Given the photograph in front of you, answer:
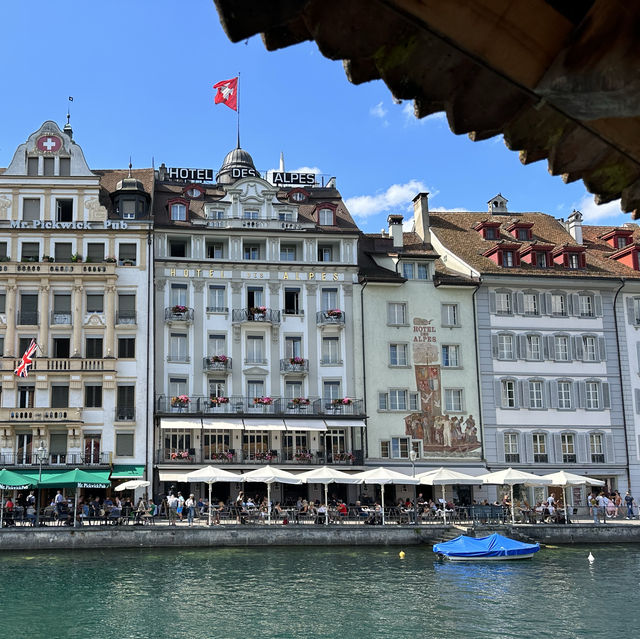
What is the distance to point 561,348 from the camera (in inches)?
2153

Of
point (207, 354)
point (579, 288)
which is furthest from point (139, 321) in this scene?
point (579, 288)

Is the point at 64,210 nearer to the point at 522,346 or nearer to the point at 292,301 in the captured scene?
the point at 292,301

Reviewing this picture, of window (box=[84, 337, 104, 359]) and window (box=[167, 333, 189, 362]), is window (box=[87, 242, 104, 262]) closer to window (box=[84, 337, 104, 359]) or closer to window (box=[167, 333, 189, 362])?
window (box=[84, 337, 104, 359])

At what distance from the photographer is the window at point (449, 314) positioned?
54.1 meters

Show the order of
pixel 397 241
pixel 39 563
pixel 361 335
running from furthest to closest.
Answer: pixel 397 241 → pixel 361 335 → pixel 39 563

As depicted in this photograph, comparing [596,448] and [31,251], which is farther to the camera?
[596,448]

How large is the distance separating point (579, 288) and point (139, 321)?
87.5ft

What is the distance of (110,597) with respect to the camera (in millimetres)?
27031

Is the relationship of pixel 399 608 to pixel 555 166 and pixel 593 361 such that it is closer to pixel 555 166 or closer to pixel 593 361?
pixel 555 166

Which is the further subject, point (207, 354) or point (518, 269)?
point (518, 269)

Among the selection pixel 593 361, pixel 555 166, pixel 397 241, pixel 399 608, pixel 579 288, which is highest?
pixel 397 241

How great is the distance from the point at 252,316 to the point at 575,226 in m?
24.9

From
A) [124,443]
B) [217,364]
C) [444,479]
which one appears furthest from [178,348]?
[444,479]

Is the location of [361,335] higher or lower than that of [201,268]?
lower
